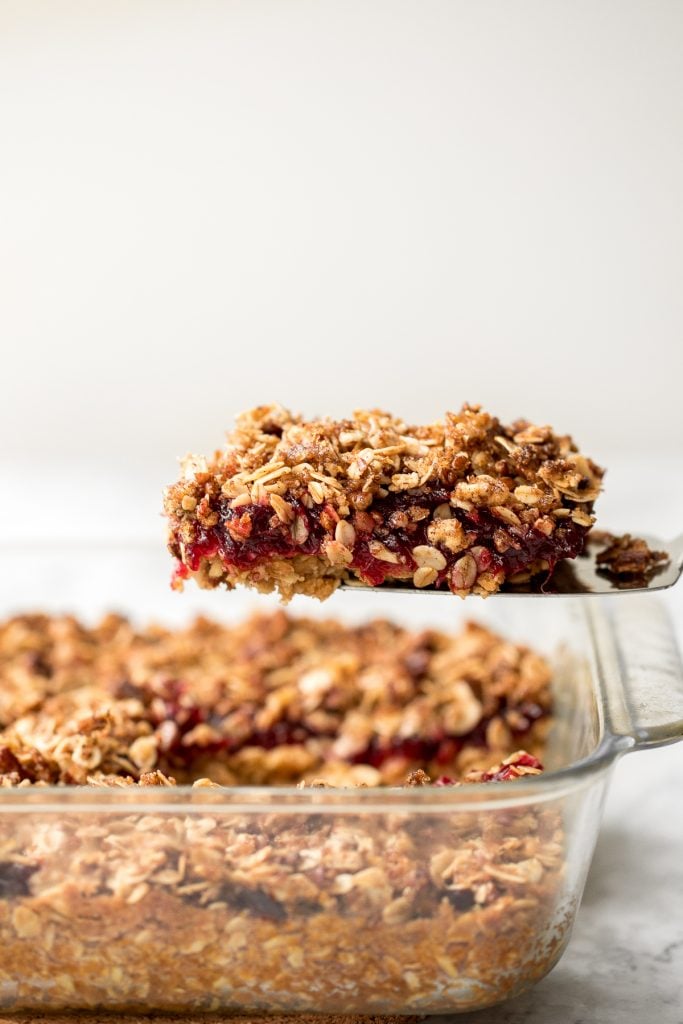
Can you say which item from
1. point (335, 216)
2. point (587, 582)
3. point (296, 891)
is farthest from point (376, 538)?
point (335, 216)

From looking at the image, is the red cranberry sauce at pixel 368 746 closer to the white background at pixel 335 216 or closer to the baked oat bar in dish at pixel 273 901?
the baked oat bar in dish at pixel 273 901

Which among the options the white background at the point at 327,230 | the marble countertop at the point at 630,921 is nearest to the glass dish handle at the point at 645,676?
the marble countertop at the point at 630,921

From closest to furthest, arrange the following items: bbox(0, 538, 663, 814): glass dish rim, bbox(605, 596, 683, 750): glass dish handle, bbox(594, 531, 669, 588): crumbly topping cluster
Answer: bbox(0, 538, 663, 814): glass dish rim
bbox(605, 596, 683, 750): glass dish handle
bbox(594, 531, 669, 588): crumbly topping cluster

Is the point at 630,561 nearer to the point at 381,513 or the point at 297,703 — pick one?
the point at 381,513

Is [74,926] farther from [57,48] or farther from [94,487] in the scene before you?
[57,48]

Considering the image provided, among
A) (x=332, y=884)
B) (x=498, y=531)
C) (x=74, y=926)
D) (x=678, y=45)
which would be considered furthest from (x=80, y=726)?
(x=678, y=45)

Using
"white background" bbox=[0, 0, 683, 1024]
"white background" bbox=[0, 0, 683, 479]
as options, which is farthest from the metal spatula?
"white background" bbox=[0, 0, 683, 479]

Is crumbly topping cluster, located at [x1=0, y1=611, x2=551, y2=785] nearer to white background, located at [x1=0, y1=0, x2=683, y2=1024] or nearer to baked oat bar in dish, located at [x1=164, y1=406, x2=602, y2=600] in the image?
baked oat bar in dish, located at [x1=164, y1=406, x2=602, y2=600]
